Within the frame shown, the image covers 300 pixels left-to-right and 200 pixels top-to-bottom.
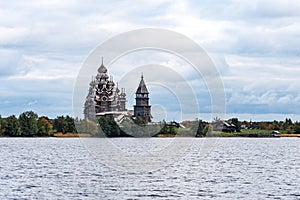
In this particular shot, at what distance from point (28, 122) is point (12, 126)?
4.53 metres

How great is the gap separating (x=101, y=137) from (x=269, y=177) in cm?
14191

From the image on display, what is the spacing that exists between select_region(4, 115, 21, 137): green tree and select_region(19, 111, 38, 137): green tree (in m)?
1.43

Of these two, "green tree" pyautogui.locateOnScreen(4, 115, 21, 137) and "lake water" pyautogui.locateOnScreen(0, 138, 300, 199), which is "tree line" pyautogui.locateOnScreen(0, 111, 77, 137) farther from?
"lake water" pyautogui.locateOnScreen(0, 138, 300, 199)

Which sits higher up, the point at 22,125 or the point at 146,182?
the point at 22,125

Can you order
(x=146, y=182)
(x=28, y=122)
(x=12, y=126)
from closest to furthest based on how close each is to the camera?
(x=146, y=182) < (x=28, y=122) < (x=12, y=126)

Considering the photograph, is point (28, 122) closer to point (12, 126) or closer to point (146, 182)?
point (12, 126)

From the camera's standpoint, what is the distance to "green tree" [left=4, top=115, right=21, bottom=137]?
191625 millimetres

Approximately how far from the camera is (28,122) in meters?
193

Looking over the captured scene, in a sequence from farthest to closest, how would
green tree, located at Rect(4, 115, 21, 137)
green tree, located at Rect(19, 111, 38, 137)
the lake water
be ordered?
green tree, located at Rect(19, 111, 38, 137) < green tree, located at Rect(4, 115, 21, 137) < the lake water

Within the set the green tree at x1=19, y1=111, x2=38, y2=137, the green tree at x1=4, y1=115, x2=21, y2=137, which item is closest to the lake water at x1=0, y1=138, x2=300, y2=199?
the green tree at x1=4, y1=115, x2=21, y2=137

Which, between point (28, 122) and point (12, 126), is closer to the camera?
point (28, 122)

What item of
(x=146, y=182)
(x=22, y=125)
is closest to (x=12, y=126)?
(x=22, y=125)

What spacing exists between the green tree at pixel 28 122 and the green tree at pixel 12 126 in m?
1.43

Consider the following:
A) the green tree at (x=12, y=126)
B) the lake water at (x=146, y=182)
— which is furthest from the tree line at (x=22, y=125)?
the lake water at (x=146, y=182)
